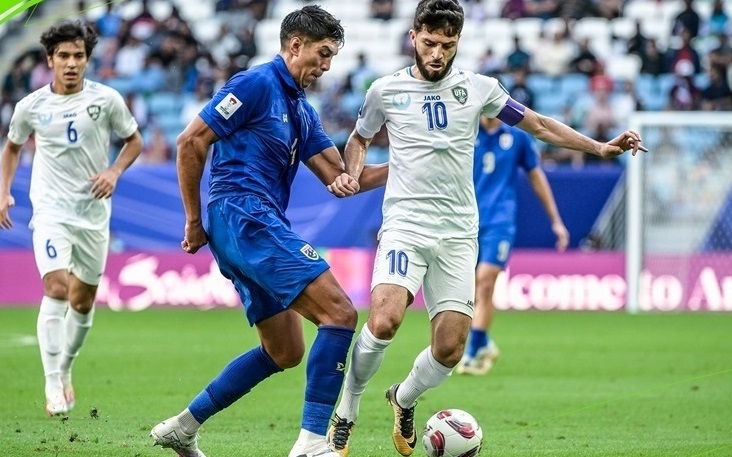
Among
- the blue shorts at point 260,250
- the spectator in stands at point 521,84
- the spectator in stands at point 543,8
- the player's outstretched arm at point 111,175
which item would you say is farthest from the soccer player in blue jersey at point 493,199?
the spectator in stands at point 543,8

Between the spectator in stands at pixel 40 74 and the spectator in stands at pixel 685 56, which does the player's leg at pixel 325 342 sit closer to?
the spectator in stands at pixel 40 74

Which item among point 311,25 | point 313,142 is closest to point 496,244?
point 313,142

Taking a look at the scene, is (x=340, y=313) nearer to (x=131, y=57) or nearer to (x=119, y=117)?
(x=119, y=117)

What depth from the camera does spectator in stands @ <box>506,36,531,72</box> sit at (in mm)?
23172

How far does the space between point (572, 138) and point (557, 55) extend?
16.6 meters

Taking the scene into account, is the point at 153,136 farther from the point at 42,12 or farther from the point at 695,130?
the point at 695,130

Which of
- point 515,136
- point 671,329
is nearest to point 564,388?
point 515,136

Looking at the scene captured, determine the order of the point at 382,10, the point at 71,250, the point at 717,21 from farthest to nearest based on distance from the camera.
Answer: the point at 382,10, the point at 717,21, the point at 71,250

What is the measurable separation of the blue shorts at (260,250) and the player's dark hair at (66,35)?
10.4 feet

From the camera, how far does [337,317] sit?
673 centimetres

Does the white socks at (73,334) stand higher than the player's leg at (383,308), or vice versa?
the player's leg at (383,308)

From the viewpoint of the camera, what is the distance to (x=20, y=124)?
9.98m

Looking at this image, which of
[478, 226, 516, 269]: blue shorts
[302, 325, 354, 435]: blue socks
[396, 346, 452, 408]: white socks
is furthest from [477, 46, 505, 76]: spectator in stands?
[302, 325, 354, 435]: blue socks

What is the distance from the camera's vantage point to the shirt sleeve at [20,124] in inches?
391
